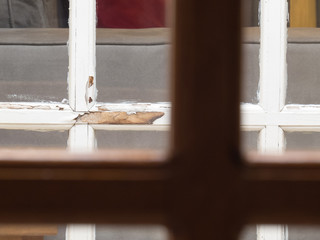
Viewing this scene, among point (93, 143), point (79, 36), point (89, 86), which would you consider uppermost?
point (79, 36)

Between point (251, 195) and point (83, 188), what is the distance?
0.17 feet

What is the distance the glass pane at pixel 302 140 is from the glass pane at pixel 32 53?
0.54 metres

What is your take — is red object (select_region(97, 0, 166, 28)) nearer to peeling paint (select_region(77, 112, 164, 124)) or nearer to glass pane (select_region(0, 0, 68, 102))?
glass pane (select_region(0, 0, 68, 102))

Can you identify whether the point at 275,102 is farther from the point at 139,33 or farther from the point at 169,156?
the point at 169,156

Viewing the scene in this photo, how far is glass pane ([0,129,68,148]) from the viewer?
4.14ft

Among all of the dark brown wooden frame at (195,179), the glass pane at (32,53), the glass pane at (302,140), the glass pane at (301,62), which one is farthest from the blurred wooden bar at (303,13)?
the dark brown wooden frame at (195,179)

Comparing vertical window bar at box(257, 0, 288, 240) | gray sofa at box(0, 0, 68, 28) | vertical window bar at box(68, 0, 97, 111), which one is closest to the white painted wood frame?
vertical window bar at box(257, 0, 288, 240)

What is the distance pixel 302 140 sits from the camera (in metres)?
1.27

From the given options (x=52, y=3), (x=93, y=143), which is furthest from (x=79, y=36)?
(x=93, y=143)

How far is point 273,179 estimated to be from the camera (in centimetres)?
17

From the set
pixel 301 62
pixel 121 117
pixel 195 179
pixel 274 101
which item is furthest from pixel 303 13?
pixel 195 179

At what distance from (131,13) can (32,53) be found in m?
0.26

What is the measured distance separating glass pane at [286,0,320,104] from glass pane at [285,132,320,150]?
76mm

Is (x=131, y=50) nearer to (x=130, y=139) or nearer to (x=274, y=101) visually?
(x=130, y=139)
